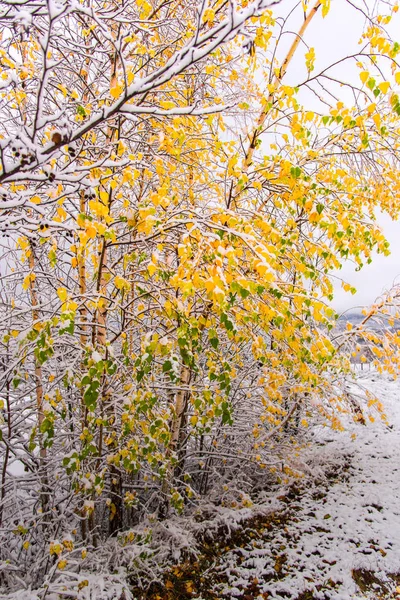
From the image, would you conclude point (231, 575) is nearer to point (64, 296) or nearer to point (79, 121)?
point (64, 296)

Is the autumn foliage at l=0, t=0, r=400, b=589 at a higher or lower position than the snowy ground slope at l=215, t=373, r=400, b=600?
higher

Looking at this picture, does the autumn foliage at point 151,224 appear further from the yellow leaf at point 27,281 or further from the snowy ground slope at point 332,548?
the snowy ground slope at point 332,548

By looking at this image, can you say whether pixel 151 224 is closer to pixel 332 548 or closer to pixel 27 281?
pixel 27 281

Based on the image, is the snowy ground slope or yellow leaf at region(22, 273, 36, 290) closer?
yellow leaf at region(22, 273, 36, 290)

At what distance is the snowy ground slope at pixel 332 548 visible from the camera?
378cm

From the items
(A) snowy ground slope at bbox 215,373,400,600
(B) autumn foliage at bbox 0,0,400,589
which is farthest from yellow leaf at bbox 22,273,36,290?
(A) snowy ground slope at bbox 215,373,400,600

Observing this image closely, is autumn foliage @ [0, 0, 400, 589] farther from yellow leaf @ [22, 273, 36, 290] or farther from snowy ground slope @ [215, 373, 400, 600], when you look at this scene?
snowy ground slope @ [215, 373, 400, 600]

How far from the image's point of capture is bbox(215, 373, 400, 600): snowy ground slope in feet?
12.4

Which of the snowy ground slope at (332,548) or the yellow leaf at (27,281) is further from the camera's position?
the snowy ground slope at (332,548)

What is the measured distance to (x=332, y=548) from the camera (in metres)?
4.42

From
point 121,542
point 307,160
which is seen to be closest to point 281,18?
point 307,160

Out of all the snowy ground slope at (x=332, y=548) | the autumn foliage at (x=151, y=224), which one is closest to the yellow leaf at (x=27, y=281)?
the autumn foliage at (x=151, y=224)

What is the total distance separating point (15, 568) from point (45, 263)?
3213 mm

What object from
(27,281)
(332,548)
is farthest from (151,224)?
(332,548)
